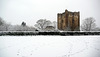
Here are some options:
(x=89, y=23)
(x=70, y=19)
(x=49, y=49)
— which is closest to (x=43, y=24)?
(x=70, y=19)

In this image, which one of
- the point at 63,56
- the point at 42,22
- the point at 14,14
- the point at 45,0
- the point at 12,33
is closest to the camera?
the point at 63,56

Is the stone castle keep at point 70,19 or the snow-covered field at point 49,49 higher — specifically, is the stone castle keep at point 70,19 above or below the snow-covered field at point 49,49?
above

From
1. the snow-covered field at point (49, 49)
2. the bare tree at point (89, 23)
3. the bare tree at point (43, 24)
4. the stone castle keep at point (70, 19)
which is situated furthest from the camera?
the bare tree at point (43, 24)

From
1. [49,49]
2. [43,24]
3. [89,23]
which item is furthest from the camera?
[43,24]

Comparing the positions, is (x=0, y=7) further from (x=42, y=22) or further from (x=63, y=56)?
(x=42, y=22)

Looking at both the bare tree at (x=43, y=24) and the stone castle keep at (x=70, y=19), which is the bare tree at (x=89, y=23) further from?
the bare tree at (x=43, y=24)

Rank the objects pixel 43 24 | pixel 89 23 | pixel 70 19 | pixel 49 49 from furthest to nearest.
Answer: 1. pixel 43 24
2. pixel 89 23
3. pixel 70 19
4. pixel 49 49

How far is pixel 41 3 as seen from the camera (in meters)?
5.17

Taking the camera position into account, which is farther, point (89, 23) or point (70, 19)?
point (89, 23)

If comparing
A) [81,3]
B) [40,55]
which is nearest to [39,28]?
[81,3]

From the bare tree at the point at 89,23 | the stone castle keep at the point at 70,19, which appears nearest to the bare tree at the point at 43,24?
the stone castle keep at the point at 70,19

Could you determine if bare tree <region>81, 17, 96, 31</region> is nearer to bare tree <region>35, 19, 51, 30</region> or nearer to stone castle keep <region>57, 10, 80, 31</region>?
stone castle keep <region>57, 10, 80, 31</region>

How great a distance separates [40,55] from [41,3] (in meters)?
2.89

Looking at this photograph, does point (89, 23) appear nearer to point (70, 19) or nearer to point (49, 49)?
point (70, 19)
